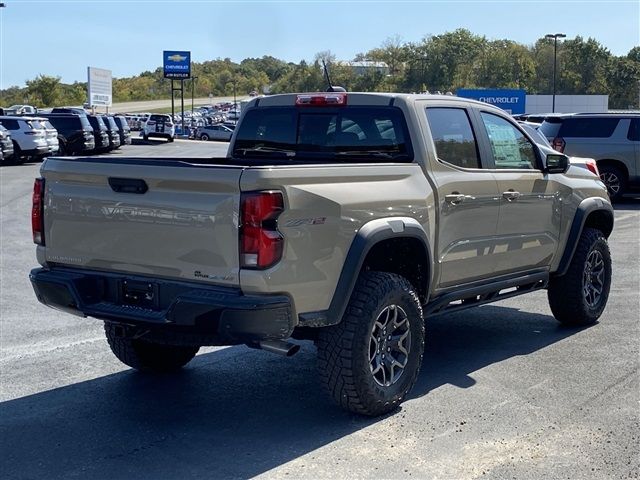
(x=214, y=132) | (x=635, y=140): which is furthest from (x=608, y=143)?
(x=214, y=132)

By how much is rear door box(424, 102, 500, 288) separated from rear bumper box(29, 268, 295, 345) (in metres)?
1.68

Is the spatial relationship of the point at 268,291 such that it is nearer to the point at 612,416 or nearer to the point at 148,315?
the point at 148,315

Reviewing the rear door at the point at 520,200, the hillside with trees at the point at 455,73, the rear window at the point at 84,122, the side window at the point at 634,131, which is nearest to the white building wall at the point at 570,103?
the hillside with trees at the point at 455,73

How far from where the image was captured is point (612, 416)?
5.41 m

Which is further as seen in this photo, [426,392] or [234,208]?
[426,392]

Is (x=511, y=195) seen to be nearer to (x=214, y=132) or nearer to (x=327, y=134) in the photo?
(x=327, y=134)

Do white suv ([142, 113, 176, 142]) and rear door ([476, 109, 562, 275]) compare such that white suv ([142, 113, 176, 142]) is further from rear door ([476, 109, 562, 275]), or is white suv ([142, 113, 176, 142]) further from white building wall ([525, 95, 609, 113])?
rear door ([476, 109, 562, 275])

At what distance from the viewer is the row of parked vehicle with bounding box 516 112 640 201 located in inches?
744

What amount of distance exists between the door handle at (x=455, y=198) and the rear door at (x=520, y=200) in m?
0.59

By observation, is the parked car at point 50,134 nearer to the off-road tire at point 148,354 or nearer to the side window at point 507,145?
the off-road tire at point 148,354

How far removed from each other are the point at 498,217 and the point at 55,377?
347cm

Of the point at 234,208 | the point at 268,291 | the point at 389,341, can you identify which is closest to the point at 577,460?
the point at 389,341

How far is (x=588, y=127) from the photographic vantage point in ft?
63.8

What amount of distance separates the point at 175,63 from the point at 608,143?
66.3 metres
